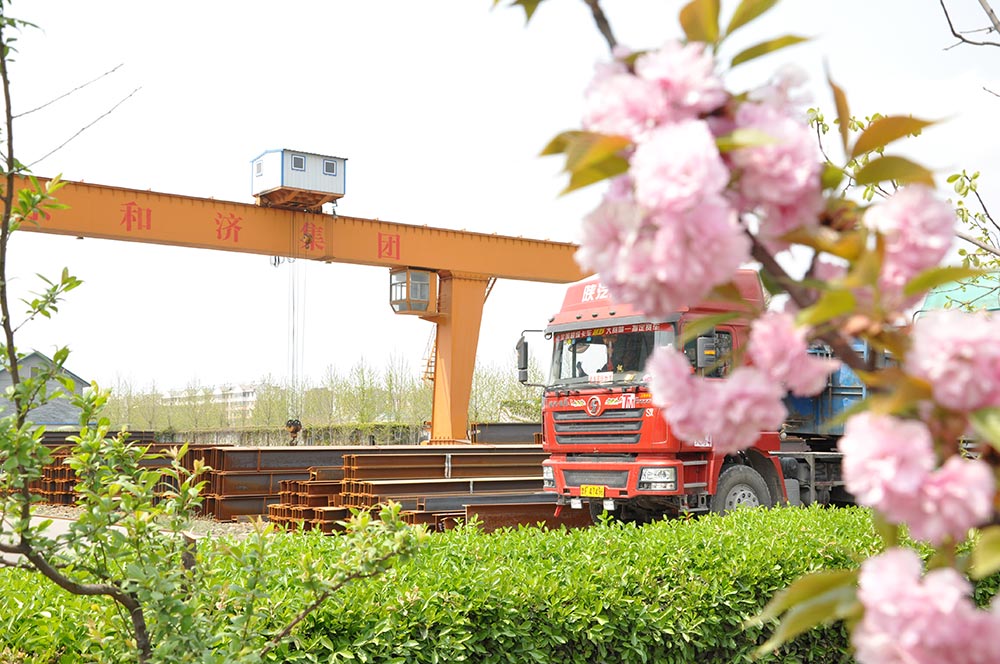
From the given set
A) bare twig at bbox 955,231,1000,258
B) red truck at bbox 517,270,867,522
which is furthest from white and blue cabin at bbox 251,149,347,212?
bare twig at bbox 955,231,1000,258

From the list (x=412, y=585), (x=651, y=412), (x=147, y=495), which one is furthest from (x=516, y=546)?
(x=651, y=412)

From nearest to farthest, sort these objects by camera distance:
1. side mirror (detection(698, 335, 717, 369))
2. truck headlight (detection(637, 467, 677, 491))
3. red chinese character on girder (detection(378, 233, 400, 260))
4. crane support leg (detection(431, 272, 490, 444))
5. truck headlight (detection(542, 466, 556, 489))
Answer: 1. side mirror (detection(698, 335, 717, 369))
2. truck headlight (detection(637, 467, 677, 491))
3. truck headlight (detection(542, 466, 556, 489))
4. red chinese character on girder (detection(378, 233, 400, 260))
5. crane support leg (detection(431, 272, 490, 444))

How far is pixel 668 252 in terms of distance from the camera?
91 centimetres

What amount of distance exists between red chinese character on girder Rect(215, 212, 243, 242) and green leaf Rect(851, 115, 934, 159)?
15537mm

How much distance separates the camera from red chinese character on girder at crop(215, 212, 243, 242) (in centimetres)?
1568

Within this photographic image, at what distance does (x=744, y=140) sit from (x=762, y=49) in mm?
210

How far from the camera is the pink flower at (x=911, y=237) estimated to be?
3.08ft

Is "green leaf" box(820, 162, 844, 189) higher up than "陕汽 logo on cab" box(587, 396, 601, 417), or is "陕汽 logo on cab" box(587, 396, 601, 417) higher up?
"green leaf" box(820, 162, 844, 189)

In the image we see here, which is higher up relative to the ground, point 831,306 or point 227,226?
point 227,226

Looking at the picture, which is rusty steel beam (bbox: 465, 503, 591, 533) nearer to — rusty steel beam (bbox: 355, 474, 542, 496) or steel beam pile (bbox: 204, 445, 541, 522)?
rusty steel beam (bbox: 355, 474, 542, 496)

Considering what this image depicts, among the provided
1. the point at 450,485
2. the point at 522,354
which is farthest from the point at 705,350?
the point at 450,485

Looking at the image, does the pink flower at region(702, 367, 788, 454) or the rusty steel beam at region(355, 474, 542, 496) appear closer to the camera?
the pink flower at region(702, 367, 788, 454)

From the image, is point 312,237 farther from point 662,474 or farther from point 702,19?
point 702,19

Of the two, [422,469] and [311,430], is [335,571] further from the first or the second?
[311,430]
